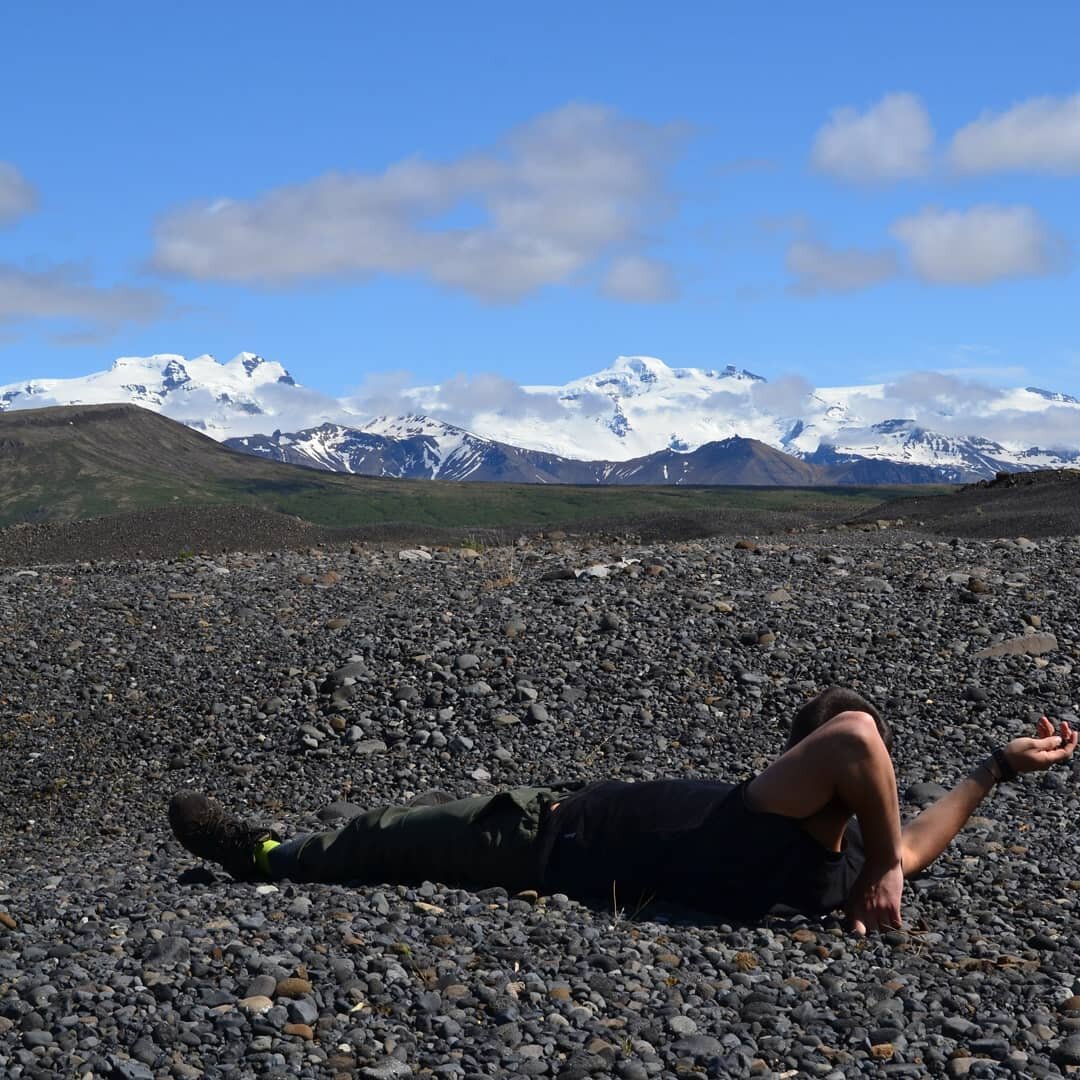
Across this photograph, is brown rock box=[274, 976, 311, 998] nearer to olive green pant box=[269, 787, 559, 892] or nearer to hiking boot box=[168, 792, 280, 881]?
olive green pant box=[269, 787, 559, 892]

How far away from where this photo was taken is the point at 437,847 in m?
6.90

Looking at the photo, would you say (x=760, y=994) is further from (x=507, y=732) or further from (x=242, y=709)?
(x=242, y=709)

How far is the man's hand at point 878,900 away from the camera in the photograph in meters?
6.36

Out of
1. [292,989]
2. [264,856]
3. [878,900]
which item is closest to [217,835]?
[264,856]

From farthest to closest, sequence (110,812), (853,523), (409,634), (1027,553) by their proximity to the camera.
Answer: (853,523)
(1027,553)
(409,634)
(110,812)

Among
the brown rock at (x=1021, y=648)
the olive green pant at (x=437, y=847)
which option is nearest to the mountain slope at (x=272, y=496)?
the brown rock at (x=1021, y=648)

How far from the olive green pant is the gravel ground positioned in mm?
217

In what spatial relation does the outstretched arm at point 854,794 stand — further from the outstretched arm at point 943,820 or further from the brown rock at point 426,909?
the brown rock at point 426,909

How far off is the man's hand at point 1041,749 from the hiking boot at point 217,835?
3.78 meters

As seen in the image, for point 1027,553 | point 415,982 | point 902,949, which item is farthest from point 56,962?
point 1027,553

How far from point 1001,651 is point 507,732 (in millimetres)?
4465

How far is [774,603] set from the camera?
13.4 m

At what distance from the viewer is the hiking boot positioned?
7.23 metres

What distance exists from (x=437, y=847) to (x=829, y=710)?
6.73ft
